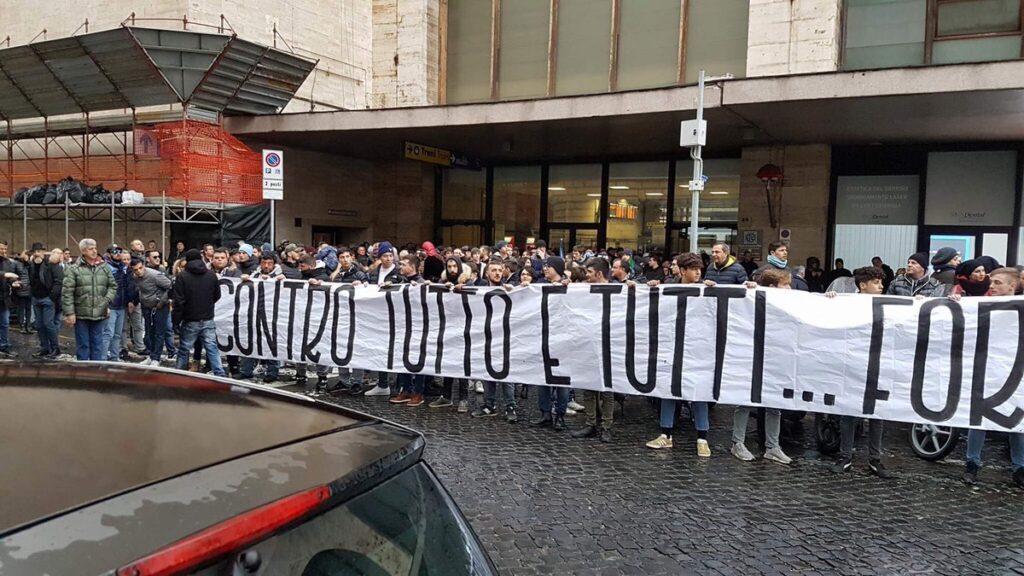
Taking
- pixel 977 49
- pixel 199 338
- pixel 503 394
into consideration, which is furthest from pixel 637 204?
pixel 199 338

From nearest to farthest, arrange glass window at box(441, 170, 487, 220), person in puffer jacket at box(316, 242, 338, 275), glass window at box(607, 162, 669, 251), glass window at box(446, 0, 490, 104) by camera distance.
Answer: person in puffer jacket at box(316, 242, 338, 275)
glass window at box(607, 162, 669, 251)
glass window at box(446, 0, 490, 104)
glass window at box(441, 170, 487, 220)

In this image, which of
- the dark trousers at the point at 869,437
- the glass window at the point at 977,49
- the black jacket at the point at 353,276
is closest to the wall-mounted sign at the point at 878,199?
the glass window at the point at 977,49

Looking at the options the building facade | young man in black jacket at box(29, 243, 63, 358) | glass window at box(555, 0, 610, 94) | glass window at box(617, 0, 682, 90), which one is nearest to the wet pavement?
the building facade

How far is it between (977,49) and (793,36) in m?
3.64

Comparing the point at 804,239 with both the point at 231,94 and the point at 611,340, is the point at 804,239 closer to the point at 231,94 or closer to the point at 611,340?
the point at 611,340

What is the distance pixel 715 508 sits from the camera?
17.2ft

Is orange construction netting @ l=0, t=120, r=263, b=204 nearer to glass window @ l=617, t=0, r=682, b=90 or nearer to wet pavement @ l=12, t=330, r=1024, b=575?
glass window @ l=617, t=0, r=682, b=90

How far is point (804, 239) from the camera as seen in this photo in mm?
15438

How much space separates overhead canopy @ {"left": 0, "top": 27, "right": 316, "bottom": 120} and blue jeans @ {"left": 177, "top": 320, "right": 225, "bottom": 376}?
8562 mm

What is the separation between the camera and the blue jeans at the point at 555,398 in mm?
7559

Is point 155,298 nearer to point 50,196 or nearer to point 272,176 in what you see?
point 272,176

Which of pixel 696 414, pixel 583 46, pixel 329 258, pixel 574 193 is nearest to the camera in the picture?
pixel 696 414

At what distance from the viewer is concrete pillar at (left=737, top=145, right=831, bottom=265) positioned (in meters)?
15.3

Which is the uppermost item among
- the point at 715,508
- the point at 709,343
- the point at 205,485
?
the point at 205,485
